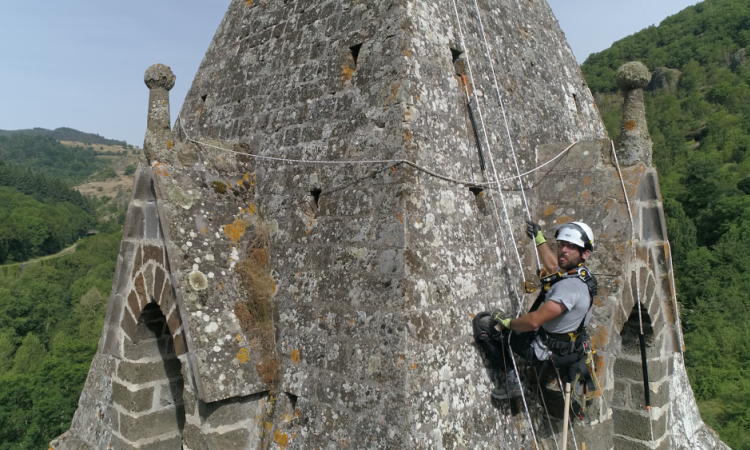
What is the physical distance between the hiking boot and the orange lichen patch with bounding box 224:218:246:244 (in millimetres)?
2354

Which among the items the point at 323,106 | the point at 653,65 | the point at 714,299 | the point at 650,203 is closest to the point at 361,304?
the point at 323,106

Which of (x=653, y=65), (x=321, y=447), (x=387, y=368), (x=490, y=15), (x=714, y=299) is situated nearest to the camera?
(x=387, y=368)

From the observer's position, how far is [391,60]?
405 cm

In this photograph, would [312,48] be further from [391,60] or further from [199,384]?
[199,384]

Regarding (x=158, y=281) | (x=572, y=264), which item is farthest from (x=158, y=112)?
(x=572, y=264)

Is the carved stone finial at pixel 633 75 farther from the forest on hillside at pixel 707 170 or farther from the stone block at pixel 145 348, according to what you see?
the forest on hillside at pixel 707 170

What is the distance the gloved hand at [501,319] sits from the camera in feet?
12.4

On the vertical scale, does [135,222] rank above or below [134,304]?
above

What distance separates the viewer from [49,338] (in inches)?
2031

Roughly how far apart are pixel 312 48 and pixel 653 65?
3147 inches

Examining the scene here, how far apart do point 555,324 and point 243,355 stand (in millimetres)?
2291

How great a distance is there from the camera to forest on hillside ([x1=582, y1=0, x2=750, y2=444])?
22.1 meters

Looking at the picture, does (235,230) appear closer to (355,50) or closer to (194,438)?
(194,438)

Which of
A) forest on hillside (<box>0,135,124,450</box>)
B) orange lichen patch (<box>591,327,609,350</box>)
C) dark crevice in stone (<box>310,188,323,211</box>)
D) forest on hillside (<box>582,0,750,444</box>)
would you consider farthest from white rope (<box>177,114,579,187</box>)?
forest on hillside (<box>0,135,124,450</box>)
